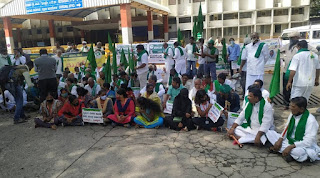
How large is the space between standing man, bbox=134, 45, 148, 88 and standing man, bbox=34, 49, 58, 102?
7.58ft

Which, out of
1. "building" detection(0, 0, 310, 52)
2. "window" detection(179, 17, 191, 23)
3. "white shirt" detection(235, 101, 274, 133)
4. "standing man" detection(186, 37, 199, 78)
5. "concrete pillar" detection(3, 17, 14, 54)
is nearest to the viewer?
"white shirt" detection(235, 101, 274, 133)

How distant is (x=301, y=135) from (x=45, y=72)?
16.6 feet

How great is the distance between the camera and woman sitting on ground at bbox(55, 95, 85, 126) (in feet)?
16.7

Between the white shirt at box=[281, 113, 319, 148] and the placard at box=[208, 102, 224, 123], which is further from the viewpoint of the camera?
the placard at box=[208, 102, 224, 123]

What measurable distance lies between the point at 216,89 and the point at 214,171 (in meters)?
2.49

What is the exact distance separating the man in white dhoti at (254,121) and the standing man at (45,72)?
4.07 meters

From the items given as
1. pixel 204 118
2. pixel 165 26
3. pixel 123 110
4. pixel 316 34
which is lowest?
pixel 204 118

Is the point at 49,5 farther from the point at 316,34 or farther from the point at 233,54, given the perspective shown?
the point at 316,34

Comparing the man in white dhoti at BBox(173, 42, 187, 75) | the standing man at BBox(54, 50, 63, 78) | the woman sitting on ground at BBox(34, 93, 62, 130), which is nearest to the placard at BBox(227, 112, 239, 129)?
the woman sitting on ground at BBox(34, 93, 62, 130)

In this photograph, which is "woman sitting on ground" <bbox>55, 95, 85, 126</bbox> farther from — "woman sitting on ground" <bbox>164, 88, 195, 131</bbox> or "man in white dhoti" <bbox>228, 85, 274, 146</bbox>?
"man in white dhoti" <bbox>228, 85, 274, 146</bbox>

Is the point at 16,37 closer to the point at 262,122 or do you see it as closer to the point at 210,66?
the point at 210,66

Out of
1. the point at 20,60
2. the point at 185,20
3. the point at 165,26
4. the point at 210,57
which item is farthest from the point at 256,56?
the point at 185,20

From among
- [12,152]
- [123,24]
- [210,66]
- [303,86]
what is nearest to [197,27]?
[210,66]

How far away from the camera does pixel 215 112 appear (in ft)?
14.4
